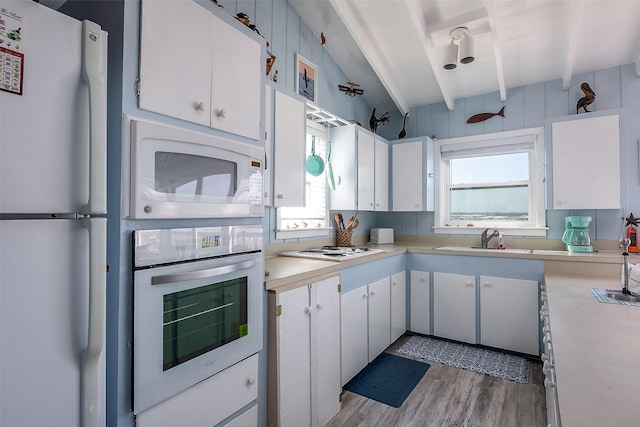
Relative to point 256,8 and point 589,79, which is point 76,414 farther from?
point 589,79

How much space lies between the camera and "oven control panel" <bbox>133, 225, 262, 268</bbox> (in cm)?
116

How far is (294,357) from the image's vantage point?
71.1 inches

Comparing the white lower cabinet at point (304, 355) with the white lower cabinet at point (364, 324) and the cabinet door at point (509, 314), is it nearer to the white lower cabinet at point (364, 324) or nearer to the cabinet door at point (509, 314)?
the white lower cabinet at point (364, 324)

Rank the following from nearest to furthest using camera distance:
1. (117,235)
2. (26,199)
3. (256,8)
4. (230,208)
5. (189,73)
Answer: (26,199) → (117,235) → (189,73) → (230,208) → (256,8)

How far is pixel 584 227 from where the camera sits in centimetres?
297

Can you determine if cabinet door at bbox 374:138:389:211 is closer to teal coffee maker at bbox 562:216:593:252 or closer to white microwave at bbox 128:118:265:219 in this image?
teal coffee maker at bbox 562:216:593:252

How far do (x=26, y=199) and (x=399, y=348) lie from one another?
118 inches

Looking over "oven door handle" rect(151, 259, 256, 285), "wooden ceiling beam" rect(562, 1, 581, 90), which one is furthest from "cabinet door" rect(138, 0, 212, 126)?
"wooden ceiling beam" rect(562, 1, 581, 90)

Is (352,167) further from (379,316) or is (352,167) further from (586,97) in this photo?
(586,97)

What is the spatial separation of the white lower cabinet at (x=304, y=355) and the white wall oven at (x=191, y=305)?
16cm

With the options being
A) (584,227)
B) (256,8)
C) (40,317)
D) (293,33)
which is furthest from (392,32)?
(40,317)

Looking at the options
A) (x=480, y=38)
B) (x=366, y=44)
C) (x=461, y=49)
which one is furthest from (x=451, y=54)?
(x=366, y=44)

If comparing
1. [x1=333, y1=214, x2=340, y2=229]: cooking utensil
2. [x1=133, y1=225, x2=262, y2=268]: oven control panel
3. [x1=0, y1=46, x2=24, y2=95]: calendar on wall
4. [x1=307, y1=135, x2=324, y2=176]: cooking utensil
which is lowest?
[x1=133, y1=225, x2=262, y2=268]: oven control panel

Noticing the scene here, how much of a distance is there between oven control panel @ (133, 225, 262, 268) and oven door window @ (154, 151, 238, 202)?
0.13m
